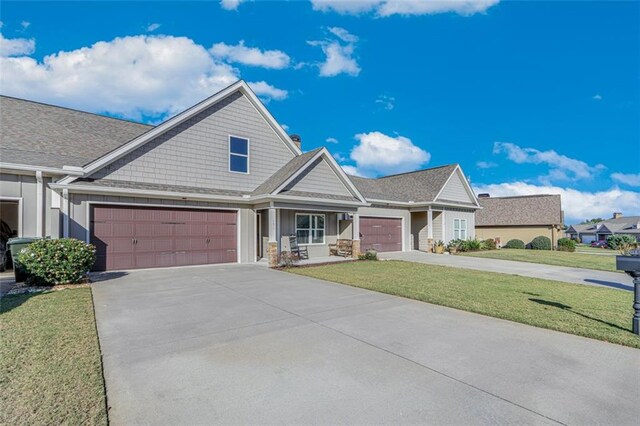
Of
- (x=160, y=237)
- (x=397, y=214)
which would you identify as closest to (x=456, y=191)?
(x=397, y=214)

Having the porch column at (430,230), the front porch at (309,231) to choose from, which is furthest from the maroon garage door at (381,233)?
the front porch at (309,231)

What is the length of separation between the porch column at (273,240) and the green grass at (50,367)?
297 inches

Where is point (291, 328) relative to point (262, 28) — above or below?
below

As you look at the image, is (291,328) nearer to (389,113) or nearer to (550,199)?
(389,113)

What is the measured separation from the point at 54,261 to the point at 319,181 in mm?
10242

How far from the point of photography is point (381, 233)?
67.3 feet

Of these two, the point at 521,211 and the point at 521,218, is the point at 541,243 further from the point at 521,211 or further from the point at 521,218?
the point at 521,211

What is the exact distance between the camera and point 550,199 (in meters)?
31.2

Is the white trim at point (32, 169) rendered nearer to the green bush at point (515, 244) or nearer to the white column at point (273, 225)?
the white column at point (273, 225)

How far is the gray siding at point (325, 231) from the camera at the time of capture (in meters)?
15.3

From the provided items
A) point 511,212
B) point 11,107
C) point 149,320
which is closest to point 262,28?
point 11,107

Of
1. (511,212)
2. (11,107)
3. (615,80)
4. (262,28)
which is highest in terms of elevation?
(262,28)

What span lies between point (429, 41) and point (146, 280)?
19.5 metres

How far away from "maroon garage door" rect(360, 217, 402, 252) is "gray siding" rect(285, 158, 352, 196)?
400 centimetres
